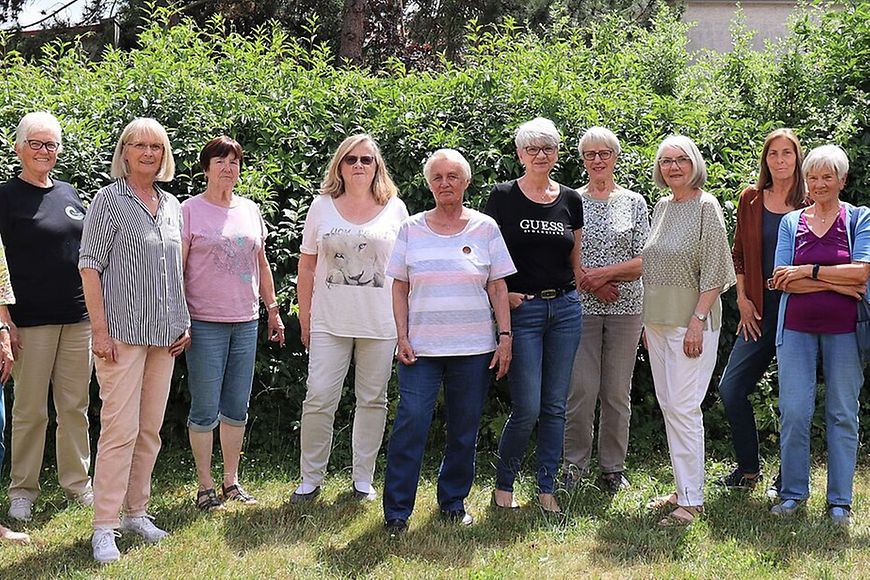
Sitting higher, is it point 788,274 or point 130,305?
point 788,274

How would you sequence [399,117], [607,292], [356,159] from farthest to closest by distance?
[399,117] → [607,292] → [356,159]

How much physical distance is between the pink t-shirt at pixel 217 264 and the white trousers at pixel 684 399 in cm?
223

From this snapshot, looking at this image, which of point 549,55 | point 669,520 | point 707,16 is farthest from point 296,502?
point 707,16

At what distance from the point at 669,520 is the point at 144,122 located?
3314 millimetres

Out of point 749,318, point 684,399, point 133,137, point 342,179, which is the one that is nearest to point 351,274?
point 342,179

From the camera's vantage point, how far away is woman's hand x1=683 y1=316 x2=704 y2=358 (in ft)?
15.7

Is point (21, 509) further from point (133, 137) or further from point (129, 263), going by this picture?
point (133, 137)

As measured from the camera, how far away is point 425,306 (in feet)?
15.0

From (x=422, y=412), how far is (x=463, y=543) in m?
0.67

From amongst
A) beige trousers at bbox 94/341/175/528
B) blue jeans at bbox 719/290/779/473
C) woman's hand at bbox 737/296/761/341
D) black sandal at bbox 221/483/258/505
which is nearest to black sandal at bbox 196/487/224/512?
black sandal at bbox 221/483/258/505

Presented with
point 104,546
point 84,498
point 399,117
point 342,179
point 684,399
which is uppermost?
point 399,117

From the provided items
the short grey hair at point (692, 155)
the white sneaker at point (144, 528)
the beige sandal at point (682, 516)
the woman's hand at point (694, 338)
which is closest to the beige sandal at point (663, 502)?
the beige sandal at point (682, 516)

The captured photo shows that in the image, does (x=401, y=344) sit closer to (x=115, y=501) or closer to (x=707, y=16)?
(x=115, y=501)

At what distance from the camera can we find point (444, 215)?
4.70m
